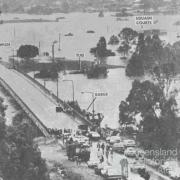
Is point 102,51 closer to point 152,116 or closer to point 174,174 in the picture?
point 152,116

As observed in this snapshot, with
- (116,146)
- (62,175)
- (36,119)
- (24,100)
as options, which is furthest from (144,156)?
(24,100)

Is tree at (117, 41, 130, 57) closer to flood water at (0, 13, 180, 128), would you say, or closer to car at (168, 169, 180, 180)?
flood water at (0, 13, 180, 128)

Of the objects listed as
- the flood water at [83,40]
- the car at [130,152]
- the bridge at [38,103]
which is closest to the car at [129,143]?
the car at [130,152]

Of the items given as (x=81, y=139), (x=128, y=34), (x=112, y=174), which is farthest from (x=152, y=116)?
(x=128, y=34)

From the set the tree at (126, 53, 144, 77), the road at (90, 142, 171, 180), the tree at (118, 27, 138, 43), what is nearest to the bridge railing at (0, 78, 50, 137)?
the road at (90, 142, 171, 180)

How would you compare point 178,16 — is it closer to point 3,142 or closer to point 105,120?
point 105,120

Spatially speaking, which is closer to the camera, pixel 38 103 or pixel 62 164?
pixel 62 164
